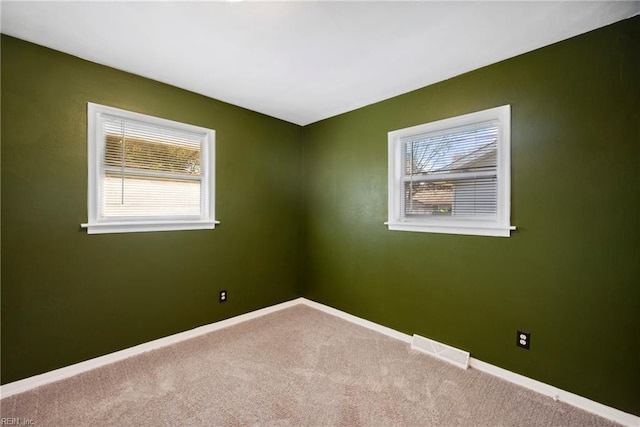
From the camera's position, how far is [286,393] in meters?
1.92

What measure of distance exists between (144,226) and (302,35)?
2.06 m

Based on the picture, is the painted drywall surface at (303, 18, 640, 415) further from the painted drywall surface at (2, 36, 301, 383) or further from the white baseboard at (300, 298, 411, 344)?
the painted drywall surface at (2, 36, 301, 383)

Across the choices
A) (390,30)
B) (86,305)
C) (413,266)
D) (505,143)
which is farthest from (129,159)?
(505,143)

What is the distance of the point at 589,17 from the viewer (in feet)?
5.50

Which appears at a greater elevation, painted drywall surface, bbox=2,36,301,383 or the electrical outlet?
painted drywall surface, bbox=2,36,301,383

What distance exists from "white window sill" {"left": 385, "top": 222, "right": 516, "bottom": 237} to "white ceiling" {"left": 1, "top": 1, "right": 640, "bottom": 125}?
52.3 inches

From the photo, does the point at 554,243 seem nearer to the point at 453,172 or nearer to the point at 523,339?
the point at 523,339

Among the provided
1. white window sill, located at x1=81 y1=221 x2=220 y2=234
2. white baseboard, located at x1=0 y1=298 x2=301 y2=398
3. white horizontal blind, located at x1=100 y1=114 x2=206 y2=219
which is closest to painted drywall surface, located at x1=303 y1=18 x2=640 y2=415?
white baseboard, located at x1=0 y1=298 x2=301 y2=398

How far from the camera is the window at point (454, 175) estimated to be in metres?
2.18

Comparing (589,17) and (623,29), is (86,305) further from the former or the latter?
(623,29)

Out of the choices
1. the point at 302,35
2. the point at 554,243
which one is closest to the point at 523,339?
the point at 554,243

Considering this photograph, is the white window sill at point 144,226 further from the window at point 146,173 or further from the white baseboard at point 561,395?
the white baseboard at point 561,395

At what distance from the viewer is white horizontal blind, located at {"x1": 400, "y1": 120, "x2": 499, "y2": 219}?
2277 mm

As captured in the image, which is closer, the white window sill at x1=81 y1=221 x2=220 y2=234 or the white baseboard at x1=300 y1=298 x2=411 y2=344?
the white window sill at x1=81 y1=221 x2=220 y2=234
